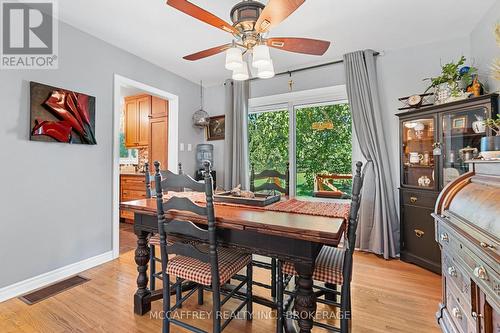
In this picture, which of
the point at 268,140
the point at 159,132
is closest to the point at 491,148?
the point at 268,140

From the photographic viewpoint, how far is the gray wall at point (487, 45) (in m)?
2.20

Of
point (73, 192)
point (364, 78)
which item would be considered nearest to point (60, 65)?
point (73, 192)

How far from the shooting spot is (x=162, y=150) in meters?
4.03

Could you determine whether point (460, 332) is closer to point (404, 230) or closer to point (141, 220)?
point (404, 230)

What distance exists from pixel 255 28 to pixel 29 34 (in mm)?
2143

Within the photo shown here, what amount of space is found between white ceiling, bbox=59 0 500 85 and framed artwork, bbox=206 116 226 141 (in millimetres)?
1286

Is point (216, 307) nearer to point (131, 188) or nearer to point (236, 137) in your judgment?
point (236, 137)

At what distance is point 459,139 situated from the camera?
8.00 feet

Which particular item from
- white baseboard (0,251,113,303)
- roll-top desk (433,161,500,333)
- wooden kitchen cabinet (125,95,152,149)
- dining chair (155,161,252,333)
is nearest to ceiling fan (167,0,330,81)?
Answer: dining chair (155,161,252,333)

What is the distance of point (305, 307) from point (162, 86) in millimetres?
3372

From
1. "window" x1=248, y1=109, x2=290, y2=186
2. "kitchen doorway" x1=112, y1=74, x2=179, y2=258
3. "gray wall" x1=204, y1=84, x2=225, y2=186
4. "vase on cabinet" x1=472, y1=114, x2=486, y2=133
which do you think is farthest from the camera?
"gray wall" x1=204, y1=84, x2=225, y2=186

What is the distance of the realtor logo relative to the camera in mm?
2090

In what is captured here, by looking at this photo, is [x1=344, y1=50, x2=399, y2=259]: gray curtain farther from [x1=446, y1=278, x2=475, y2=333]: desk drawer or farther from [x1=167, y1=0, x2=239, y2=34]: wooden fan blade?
[x1=167, y1=0, x2=239, y2=34]: wooden fan blade

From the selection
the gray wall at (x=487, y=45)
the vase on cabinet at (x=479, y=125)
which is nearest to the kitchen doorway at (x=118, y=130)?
the vase on cabinet at (x=479, y=125)
